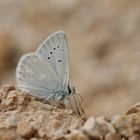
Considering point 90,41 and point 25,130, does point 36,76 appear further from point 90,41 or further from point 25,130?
point 90,41

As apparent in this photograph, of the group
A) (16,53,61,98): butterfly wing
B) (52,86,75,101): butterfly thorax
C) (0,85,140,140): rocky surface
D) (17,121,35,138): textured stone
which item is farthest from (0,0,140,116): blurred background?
(17,121,35,138): textured stone

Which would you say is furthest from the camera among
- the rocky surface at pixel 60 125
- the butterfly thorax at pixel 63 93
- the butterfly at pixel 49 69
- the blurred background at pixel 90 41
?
the blurred background at pixel 90 41

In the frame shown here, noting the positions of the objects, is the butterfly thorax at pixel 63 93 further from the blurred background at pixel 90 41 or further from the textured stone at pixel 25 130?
the blurred background at pixel 90 41

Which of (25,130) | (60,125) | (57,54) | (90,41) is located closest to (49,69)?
(57,54)

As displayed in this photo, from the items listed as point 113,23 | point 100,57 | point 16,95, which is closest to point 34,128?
point 16,95

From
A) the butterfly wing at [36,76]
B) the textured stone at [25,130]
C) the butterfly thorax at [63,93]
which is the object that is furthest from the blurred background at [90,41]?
the textured stone at [25,130]

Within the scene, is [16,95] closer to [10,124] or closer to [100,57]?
[10,124]

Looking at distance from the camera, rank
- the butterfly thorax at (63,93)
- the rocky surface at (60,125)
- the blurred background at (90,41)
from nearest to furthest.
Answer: the rocky surface at (60,125)
the butterfly thorax at (63,93)
the blurred background at (90,41)
